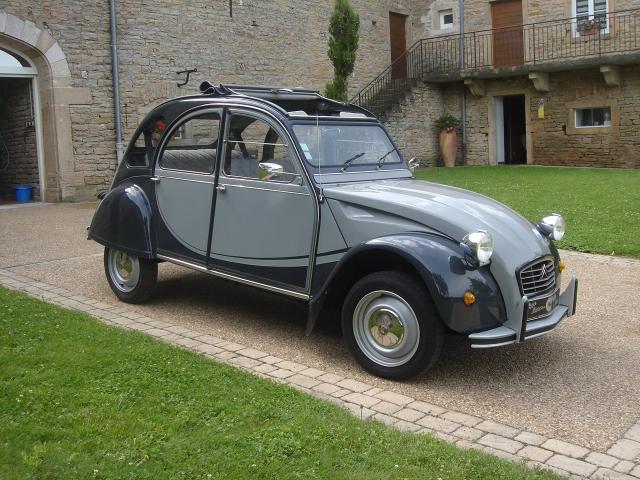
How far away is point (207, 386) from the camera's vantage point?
4.48 metres

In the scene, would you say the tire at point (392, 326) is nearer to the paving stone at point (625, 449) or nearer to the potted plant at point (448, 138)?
the paving stone at point (625, 449)

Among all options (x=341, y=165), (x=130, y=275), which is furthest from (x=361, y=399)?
(x=130, y=275)

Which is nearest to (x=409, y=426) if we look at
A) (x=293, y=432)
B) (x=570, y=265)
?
(x=293, y=432)

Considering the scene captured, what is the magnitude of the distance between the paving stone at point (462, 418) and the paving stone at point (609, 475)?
76cm

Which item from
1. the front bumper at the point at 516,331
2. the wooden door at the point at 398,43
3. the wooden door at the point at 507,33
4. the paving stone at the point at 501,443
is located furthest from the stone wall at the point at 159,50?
the paving stone at the point at 501,443

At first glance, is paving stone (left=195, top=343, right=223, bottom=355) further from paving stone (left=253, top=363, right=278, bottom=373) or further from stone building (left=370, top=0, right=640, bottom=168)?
stone building (left=370, top=0, right=640, bottom=168)

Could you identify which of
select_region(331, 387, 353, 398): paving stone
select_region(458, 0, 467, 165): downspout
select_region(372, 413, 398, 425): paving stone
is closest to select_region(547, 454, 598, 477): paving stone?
select_region(372, 413, 398, 425): paving stone

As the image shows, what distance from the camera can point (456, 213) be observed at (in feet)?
16.3

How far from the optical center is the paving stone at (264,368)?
500 cm

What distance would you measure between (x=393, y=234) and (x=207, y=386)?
1.54 m

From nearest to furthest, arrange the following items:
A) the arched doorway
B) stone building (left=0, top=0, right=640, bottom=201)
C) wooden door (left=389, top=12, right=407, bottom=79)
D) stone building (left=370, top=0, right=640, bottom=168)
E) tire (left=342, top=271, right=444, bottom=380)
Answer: tire (left=342, top=271, right=444, bottom=380) < the arched doorway < stone building (left=0, top=0, right=640, bottom=201) < stone building (left=370, top=0, right=640, bottom=168) < wooden door (left=389, top=12, right=407, bottom=79)

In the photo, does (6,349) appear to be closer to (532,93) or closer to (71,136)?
(71,136)

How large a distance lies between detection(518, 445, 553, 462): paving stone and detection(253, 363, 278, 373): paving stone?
6.03ft

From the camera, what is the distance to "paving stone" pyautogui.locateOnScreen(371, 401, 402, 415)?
4316 mm
